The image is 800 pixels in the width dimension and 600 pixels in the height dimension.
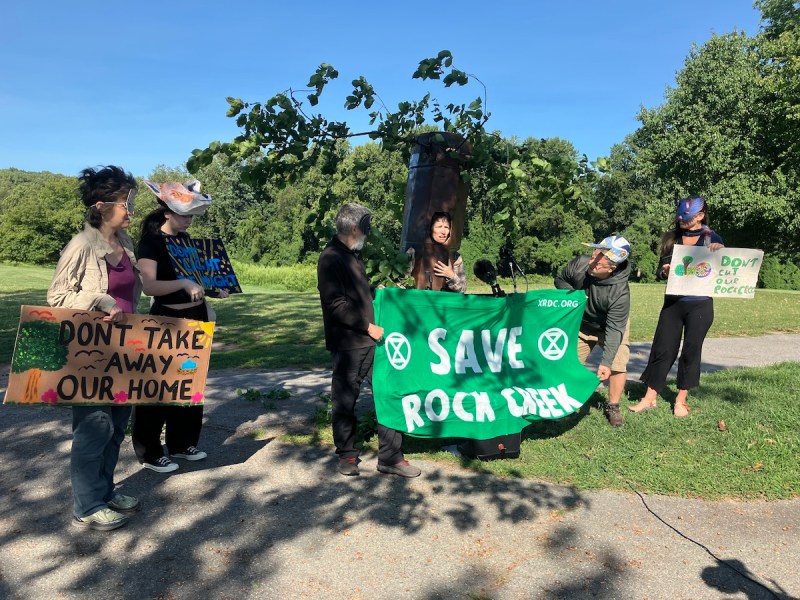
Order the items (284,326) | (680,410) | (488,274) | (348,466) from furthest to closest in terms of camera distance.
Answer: (284,326) → (680,410) → (488,274) → (348,466)

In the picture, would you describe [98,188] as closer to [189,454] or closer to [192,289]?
[192,289]

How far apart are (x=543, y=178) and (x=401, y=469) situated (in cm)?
283

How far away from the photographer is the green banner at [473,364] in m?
4.66

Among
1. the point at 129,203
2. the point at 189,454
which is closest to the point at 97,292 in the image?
the point at 129,203

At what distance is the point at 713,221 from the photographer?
33.2 metres

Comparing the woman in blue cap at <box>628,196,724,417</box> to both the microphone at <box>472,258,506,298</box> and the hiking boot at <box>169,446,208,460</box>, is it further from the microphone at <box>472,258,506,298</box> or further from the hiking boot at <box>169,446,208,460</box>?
the hiking boot at <box>169,446,208,460</box>

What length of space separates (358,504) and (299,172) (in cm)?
Result: 280

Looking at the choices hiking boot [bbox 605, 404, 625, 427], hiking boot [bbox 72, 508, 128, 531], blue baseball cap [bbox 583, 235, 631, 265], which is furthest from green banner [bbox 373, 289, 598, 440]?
hiking boot [bbox 72, 508, 128, 531]

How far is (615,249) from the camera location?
5.56 metres

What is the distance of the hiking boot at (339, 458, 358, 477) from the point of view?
457 centimetres

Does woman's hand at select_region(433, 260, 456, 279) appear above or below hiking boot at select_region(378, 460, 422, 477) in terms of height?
above

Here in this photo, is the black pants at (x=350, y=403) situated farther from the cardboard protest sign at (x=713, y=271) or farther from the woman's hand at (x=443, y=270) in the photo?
the cardboard protest sign at (x=713, y=271)

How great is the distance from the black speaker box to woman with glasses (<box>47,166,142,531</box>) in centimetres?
245

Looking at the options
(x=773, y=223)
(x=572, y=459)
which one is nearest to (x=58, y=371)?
(x=572, y=459)
